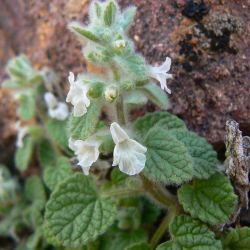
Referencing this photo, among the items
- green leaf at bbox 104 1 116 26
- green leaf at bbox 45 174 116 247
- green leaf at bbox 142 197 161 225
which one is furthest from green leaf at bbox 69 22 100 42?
green leaf at bbox 142 197 161 225

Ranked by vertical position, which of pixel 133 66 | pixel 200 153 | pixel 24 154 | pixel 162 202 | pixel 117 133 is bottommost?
pixel 24 154

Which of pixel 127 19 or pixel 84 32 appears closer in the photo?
pixel 84 32

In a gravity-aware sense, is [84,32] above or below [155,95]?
above

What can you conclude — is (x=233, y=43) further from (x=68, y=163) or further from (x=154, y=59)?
(x=68, y=163)

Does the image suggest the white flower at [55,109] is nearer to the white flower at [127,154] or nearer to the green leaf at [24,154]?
the green leaf at [24,154]

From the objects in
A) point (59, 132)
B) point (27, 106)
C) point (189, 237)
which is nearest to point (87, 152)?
point (189, 237)

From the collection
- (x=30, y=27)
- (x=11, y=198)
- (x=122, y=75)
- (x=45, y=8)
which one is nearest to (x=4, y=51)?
(x=30, y=27)

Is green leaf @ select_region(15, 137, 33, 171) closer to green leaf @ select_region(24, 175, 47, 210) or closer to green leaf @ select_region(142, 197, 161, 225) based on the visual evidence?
green leaf @ select_region(24, 175, 47, 210)

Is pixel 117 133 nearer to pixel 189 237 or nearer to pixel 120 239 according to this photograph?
pixel 189 237
